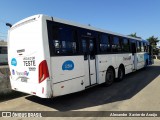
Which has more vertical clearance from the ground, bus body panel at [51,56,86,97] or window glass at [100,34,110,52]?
window glass at [100,34,110,52]

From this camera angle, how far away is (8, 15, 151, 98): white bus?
18.9 ft

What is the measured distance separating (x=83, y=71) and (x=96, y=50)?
1.61 meters

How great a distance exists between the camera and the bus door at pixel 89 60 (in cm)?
750

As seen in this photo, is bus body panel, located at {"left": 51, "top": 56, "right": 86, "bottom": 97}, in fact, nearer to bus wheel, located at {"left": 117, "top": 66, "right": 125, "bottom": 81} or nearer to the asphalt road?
the asphalt road

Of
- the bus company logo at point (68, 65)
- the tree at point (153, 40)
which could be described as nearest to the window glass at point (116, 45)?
the bus company logo at point (68, 65)

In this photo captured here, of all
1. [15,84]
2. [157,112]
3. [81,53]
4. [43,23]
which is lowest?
[157,112]

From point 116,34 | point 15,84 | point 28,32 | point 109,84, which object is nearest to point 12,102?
point 15,84

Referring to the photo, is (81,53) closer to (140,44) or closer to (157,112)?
(157,112)

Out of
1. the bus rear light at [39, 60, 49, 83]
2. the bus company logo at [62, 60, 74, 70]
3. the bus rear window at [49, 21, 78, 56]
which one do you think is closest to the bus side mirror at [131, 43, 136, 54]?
the bus rear window at [49, 21, 78, 56]

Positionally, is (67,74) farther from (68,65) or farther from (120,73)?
(120,73)

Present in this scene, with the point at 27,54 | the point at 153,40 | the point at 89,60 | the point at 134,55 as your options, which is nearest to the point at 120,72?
the point at 134,55

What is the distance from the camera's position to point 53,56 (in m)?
5.88

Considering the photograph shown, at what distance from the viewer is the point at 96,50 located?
8.41 metres

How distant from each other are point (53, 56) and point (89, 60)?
7.51 feet
